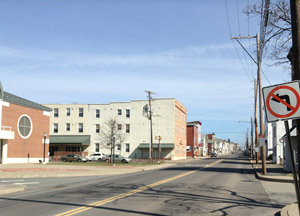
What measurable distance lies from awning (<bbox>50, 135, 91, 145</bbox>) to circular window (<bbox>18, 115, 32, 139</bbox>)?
2393cm

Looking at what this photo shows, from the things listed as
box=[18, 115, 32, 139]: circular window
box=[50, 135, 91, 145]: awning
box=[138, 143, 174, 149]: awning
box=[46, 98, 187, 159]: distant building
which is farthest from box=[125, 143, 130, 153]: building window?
box=[18, 115, 32, 139]: circular window

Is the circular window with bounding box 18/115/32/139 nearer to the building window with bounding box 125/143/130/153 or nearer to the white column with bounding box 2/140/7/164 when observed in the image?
the white column with bounding box 2/140/7/164

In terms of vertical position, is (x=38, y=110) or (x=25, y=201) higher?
(x=38, y=110)

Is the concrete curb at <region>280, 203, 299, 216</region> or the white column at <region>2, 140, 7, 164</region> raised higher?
the white column at <region>2, 140, 7, 164</region>

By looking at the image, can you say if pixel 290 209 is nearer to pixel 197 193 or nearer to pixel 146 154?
pixel 197 193

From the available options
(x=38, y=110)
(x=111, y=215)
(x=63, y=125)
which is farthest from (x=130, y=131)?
(x=111, y=215)

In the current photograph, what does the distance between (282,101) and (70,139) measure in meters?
67.5

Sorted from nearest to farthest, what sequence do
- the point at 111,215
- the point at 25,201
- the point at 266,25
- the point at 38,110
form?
the point at 111,215 < the point at 25,201 < the point at 266,25 < the point at 38,110

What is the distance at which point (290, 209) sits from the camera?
10.0 m

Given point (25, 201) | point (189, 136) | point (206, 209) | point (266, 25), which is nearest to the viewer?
point (206, 209)

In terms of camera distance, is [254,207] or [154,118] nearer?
[254,207]

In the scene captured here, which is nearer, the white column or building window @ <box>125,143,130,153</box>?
the white column

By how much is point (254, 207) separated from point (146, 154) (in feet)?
193

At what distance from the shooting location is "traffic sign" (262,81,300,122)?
619 cm
